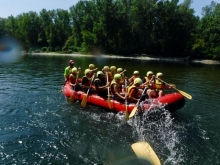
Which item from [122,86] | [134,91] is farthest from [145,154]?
[122,86]

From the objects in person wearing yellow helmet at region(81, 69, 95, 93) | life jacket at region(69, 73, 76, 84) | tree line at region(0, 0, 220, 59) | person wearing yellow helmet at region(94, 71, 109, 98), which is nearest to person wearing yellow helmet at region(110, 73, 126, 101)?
person wearing yellow helmet at region(94, 71, 109, 98)

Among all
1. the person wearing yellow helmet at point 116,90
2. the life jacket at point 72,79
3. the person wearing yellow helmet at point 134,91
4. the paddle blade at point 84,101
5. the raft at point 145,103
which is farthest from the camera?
the life jacket at point 72,79

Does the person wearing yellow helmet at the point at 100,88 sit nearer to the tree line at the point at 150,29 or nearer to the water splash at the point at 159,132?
the water splash at the point at 159,132

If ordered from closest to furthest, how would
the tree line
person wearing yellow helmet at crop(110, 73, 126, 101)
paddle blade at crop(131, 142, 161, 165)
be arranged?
1. paddle blade at crop(131, 142, 161, 165)
2. person wearing yellow helmet at crop(110, 73, 126, 101)
3. the tree line

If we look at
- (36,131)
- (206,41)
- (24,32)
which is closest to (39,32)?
(24,32)

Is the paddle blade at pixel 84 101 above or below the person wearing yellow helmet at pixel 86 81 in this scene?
below

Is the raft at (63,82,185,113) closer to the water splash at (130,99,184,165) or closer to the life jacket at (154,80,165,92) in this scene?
the water splash at (130,99,184,165)

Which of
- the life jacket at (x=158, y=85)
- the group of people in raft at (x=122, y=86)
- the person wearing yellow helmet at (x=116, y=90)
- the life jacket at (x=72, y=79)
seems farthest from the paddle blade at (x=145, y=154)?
the life jacket at (x=72, y=79)

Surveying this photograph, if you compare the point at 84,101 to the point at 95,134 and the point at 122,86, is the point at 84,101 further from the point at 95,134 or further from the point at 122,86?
the point at 95,134

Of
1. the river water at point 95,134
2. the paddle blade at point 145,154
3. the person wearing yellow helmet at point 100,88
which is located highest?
the person wearing yellow helmet at point 100,88

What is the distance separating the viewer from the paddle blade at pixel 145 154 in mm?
5863

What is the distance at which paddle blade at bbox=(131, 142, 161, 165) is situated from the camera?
5.86m

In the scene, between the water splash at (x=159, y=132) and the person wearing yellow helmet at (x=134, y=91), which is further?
the person wearing yellow helmet at (x=134, y=91)

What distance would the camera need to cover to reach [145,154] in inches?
241
